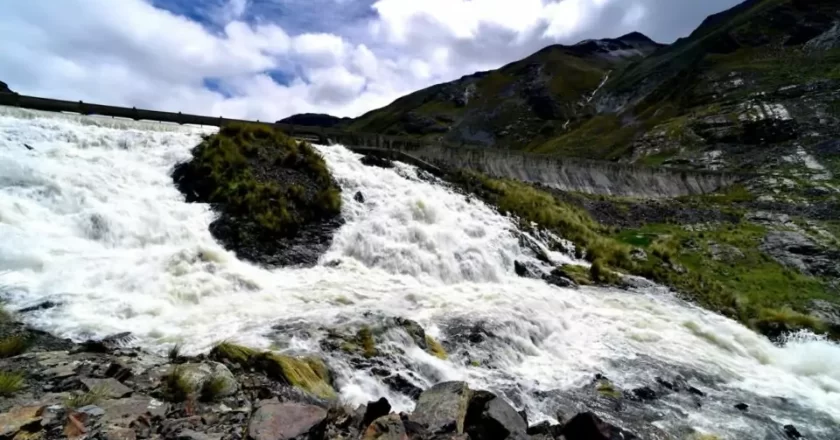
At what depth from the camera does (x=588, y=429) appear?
6.84m

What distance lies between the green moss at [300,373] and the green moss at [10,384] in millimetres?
3181

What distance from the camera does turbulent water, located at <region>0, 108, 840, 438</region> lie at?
10172mm

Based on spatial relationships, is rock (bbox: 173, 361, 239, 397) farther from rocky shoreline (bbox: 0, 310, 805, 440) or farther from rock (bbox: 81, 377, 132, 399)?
rock (bbox: 81, 377, 132, 399)

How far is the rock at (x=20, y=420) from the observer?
4.75m

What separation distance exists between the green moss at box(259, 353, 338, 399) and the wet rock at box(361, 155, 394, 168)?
59.1 ft

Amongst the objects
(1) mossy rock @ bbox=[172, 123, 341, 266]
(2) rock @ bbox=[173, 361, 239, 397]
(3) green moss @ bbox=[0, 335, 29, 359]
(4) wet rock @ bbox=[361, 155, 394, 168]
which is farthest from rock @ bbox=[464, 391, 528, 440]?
(4) wet rock @ bbox=[361, 155, 394, 168]

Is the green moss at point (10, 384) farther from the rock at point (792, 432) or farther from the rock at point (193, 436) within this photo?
the rock at point (792, 432)

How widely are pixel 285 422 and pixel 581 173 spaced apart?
41354mm

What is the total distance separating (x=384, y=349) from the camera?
10211 mm

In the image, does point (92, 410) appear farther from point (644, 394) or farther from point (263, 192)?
point (263, 192)

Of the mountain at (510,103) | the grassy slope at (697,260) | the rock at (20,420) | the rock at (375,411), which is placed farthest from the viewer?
the mountain at (510,103)

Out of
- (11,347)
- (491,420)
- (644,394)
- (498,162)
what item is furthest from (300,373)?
(498,162)

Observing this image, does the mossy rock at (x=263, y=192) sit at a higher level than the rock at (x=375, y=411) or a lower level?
higher

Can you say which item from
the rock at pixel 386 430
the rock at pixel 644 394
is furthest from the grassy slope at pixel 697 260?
the rock at pixel 386 430
